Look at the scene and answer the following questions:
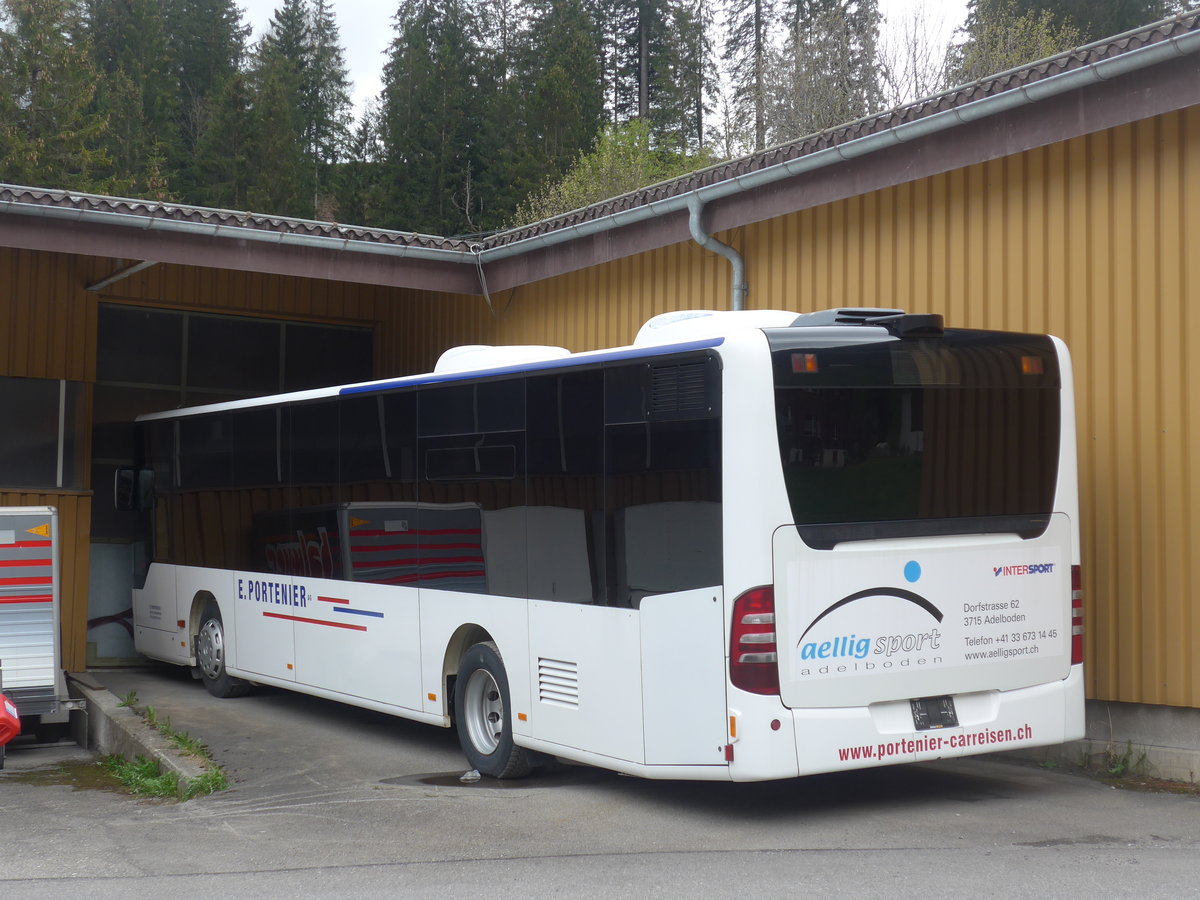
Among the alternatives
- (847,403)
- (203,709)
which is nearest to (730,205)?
(847,403)

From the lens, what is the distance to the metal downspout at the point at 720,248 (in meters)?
11.5

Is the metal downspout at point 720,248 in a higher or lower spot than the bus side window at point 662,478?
higher

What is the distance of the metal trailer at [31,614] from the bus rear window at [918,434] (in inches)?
308

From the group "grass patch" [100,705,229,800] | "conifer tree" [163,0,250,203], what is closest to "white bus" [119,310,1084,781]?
"grass patch" [100,705,229,800]

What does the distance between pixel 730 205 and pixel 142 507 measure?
747cm

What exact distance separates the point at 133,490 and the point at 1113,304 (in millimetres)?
10516

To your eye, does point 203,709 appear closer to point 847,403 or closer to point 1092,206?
point 847,403

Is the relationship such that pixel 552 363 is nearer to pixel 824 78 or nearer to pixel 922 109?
pixel 922 109

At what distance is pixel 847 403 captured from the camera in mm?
7145

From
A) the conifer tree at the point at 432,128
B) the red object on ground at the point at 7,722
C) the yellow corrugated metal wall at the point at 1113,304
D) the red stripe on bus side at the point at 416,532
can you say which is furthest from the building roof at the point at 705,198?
the conifer tree at the point at 432,128

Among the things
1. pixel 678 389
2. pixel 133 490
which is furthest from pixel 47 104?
pixel 678 389

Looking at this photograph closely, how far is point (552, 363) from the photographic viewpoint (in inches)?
324

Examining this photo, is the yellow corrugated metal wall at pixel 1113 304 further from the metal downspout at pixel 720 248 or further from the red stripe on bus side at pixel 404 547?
the red stripe on bus side at pixel 404 547

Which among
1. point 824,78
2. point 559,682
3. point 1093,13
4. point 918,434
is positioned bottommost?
point 559,682
